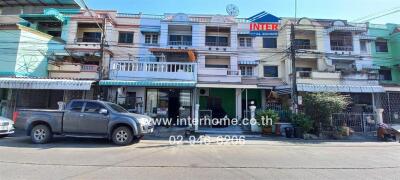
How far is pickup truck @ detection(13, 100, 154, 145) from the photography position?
385 inches

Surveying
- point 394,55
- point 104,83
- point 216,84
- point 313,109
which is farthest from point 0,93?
point 394,55

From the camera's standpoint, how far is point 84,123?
992 cm

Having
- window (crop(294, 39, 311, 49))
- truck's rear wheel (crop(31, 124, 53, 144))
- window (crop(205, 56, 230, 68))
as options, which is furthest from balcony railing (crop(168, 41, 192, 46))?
truck's rear wheel (crop(31, 124, 53, 144))

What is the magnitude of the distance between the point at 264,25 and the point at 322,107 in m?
7.62

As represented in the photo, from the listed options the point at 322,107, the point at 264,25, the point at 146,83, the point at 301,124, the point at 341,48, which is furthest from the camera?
the point at 341,48

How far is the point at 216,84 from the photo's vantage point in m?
16.3

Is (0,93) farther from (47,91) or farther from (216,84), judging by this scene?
(216,84)

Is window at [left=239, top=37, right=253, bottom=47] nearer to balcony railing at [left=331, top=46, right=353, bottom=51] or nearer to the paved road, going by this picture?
balcony railing at [left=331, top=46, right=353, bottom=51]

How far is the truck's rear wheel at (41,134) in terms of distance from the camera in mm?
9891

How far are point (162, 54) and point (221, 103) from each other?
7.16 meters

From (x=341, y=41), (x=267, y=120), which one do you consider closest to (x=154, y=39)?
(x=267, y=120)

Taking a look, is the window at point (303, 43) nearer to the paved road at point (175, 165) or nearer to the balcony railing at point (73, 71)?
the paved road at point (175, 165)

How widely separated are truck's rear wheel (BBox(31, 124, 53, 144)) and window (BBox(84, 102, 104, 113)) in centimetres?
186

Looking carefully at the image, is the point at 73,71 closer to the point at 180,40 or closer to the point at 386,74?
the point at 180,40
